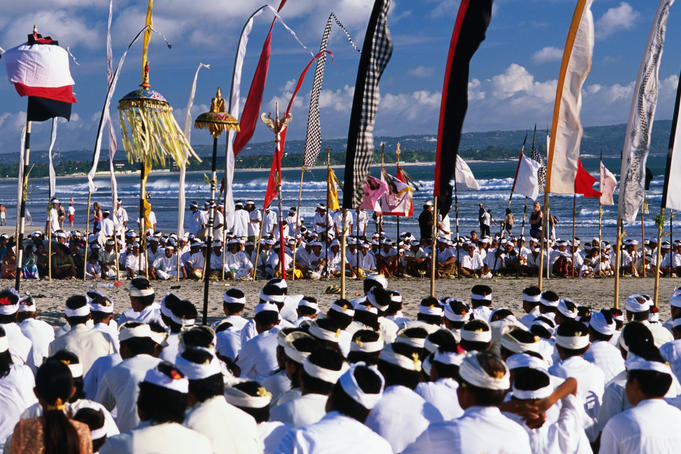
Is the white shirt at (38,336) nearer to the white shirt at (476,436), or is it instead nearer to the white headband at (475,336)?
the white headband at (475,336)

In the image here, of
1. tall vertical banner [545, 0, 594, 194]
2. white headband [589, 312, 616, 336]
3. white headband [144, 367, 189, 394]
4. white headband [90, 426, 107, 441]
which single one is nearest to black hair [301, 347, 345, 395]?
white headband [144, 367, 189, 394]

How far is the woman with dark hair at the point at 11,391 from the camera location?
13.4 feet

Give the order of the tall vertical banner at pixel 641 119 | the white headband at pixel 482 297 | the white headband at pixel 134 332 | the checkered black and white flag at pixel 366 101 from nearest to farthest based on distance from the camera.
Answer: the white headband at pixel 134 332, the checkered black and white flag at pixel 366 101, the tall vertical banner at pixel 641 119, the white headband at pixel 482 297

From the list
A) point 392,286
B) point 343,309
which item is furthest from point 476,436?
point 392,286

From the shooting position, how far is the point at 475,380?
3.28m

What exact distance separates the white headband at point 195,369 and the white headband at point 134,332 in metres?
1.32

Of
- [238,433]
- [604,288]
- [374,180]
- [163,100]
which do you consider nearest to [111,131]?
[163,100]

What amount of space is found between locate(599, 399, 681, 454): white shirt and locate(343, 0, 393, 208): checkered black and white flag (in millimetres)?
3984

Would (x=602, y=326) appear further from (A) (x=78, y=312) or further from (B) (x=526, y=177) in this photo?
(B) (x=526, y=177)

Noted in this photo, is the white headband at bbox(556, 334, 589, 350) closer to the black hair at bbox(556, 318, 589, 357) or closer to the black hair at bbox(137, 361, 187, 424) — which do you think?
the black hair at bbox(556, 318, 589, 357)

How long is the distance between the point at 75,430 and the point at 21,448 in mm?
199

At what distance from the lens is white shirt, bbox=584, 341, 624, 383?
541 centimetres

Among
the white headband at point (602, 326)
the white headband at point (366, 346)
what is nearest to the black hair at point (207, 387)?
the white headband at point (366, 346)

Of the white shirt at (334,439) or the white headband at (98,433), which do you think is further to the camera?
the white headband at (98,433)
